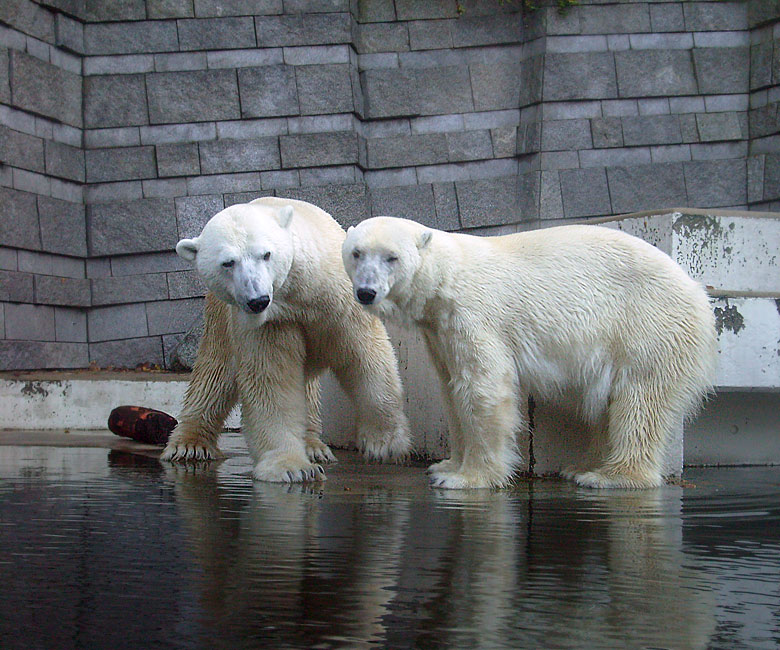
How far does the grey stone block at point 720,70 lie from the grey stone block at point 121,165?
4.80m

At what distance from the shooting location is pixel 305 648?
1601mm

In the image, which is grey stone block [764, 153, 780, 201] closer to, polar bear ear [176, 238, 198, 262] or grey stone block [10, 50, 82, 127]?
grey stone block [10, 50, 82, 127]

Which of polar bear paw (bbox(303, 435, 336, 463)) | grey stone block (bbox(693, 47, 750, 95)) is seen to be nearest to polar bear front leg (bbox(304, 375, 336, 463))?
polar bear paw (bbox(303, 435, 336, 463))

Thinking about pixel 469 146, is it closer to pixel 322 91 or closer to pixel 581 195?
pixel 581 195

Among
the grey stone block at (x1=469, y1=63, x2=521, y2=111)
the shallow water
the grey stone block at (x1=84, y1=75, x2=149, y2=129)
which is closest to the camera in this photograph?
the shallow water

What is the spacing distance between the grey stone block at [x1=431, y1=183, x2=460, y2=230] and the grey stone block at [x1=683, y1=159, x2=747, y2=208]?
6.59 ft

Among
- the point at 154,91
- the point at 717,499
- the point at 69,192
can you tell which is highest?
the point at 154,91

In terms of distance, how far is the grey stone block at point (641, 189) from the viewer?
9305 mm

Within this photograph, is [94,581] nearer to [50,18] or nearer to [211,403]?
[211,403]

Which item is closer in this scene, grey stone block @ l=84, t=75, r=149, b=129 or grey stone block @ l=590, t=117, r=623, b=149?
grey stone block @ l=84, t=75, r=149, b=129

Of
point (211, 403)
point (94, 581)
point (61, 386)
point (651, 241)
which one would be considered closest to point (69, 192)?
point (61, 386)

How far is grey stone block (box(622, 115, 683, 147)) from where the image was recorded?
935cm

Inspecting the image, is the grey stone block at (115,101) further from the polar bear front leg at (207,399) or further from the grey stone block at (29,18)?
the polar bear front leg at (207,399)

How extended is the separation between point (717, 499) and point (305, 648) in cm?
237
